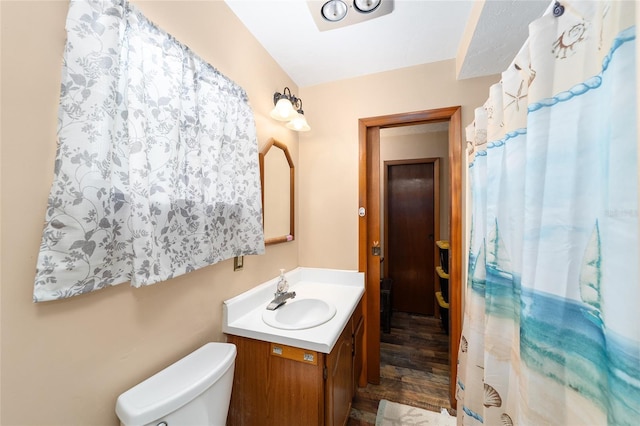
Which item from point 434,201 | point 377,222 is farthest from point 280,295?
point 434,201

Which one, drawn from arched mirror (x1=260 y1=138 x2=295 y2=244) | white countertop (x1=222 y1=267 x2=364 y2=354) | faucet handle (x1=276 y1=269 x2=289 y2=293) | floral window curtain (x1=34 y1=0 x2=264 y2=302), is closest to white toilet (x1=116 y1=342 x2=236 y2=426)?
white countertop (x1=222 y1=267 x2=364 y2=354)

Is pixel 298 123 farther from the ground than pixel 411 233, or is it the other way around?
pixel 298 123

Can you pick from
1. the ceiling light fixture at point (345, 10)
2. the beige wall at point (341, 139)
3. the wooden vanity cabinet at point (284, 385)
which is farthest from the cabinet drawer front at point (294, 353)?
the ceiling light fixture at point (345, 10)

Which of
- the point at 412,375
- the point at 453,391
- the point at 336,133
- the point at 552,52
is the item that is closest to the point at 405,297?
the point at 412,375

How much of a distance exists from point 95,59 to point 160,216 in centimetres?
49

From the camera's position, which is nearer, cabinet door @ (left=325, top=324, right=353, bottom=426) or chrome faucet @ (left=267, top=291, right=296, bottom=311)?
cabinet door @ (left=325, top=324, right=353, bottom=426)

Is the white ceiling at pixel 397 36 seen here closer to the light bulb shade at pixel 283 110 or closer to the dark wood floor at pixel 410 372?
the light bulb shade at pixel 283 110

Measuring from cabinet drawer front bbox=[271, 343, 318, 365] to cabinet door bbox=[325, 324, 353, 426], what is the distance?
0.25 ft

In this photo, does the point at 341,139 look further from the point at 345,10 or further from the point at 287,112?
the point at 345,10

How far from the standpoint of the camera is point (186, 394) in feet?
2.47

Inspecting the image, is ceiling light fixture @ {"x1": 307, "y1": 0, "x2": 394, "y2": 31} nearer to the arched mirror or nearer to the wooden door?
the arched mirror

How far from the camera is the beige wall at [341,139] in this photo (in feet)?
5.66

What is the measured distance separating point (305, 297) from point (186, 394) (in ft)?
2.92

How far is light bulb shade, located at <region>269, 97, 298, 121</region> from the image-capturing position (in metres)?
1.54
